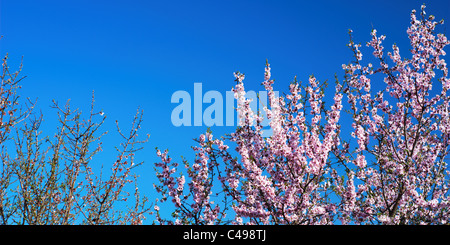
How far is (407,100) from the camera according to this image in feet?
31.5

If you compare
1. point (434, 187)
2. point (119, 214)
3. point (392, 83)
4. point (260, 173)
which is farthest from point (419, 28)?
point (119, 214)

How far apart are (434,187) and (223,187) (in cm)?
545

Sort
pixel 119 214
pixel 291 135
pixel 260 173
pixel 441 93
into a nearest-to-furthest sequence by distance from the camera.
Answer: pixel 260 173 → pixel 291 135 → pixel 441 93 → pixel 119 214

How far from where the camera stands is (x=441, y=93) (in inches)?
375

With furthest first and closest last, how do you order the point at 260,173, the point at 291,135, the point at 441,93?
the point at 441,93, the point at 291,135, the point at 260,173

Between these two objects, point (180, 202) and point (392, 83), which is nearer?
point (180, 202)
